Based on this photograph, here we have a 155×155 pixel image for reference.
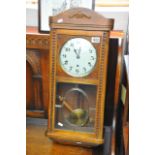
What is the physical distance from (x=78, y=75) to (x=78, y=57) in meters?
0.08

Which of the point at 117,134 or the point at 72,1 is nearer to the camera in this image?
the point at 72,1

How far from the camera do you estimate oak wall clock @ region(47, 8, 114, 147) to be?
3.12ft

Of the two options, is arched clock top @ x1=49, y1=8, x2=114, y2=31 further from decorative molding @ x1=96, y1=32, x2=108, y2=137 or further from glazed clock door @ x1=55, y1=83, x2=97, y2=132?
glazed clock door @ x1=55, y1=83, x2=97, y2=132

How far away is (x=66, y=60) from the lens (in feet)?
3.31

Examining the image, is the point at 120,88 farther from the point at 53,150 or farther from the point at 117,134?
the point at 53,150

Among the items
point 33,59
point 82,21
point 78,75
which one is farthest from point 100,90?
point 33,59

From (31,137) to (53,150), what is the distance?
0.47 feet

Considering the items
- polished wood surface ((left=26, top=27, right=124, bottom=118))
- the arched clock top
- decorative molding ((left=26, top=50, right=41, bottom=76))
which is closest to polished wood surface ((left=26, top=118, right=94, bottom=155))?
polished wood surface ((left=26, top=27, right=124, bottom=118))

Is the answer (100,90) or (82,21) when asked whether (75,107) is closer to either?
(100,90)

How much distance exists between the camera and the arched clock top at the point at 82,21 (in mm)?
935

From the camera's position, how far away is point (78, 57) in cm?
100

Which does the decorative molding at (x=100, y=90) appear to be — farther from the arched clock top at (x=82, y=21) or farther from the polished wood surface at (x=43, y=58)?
the polished wood surface at (x=43, y=58)

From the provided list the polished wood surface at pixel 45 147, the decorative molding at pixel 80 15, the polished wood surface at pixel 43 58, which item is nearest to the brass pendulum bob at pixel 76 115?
Answer: the polished wood surface at pixel 45 147
